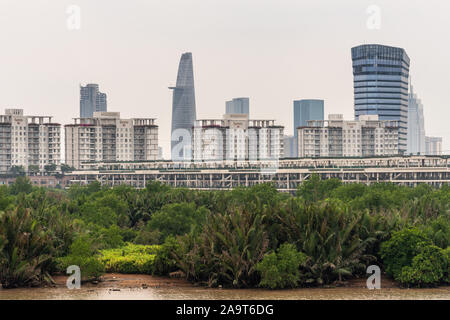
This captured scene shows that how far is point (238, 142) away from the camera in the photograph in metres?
164

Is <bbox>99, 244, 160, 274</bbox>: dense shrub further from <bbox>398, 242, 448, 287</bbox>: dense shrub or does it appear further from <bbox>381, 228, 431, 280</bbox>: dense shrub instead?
<bbox>398, 242, 448, 287</bbox>: dense shrub

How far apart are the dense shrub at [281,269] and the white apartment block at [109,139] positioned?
460 feet

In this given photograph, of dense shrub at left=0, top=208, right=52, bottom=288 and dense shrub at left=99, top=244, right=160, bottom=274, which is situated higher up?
dense shrub at left=0, top=208, right=52, bottom=288

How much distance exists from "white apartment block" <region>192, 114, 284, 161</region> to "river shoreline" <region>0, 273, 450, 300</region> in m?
133

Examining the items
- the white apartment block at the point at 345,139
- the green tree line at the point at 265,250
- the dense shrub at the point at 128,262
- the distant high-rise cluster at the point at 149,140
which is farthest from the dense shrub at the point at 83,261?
the white apartment block at the point at 345,139

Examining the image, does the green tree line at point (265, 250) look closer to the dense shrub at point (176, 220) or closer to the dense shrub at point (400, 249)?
the dense shrub at point (400, 249)

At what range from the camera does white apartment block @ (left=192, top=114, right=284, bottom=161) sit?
534 feet

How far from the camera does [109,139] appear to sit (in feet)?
559

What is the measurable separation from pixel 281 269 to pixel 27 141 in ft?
488

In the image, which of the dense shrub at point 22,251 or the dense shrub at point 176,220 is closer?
the dense shrub at point 22,251

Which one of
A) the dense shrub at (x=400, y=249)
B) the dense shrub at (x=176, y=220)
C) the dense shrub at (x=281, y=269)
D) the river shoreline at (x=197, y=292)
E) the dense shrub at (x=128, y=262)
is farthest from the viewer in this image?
the dense shrub at (x=176, y=220)

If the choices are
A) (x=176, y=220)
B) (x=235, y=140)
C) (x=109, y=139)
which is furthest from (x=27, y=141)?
(x=176, y=220)

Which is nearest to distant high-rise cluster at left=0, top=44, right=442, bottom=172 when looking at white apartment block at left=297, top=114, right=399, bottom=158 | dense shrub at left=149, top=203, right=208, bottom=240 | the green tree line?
white apartment block at left=297, top=114, right=399, bottom=158

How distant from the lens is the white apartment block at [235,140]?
162875mm
